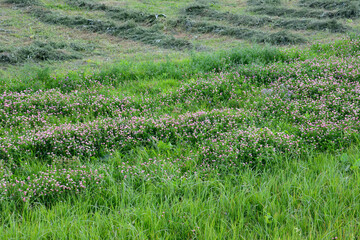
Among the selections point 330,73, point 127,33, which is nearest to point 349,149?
point 330,73

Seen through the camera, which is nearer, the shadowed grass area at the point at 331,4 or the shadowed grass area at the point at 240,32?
the shadowed grass area at the point at 240,32

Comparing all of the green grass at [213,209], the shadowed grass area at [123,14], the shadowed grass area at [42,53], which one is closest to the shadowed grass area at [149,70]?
the shadowed grass area at [42,53]

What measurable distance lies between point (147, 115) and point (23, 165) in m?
2.72

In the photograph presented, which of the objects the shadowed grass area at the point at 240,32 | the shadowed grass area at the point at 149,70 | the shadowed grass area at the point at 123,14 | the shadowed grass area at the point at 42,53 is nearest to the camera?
the shadowed grass area at the point at 149,70

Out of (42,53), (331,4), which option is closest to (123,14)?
(42,53)

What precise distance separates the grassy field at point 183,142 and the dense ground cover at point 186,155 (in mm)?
25

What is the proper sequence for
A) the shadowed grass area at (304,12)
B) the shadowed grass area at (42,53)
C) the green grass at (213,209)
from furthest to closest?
the shadowed grass area at (304,12)
the shadowed grass area at (42,53)
the green grass at (213,209)

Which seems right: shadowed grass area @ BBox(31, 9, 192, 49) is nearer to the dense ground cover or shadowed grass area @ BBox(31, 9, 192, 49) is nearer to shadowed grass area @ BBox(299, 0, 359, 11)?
the dense ground cover

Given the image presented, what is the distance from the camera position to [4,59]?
10703mm

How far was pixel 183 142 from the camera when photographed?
5.73 meters

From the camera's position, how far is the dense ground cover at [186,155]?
3.66 m

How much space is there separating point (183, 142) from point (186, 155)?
497 mm

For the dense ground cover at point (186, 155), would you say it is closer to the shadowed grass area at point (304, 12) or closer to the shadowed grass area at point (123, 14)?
the shadowed grass area at point (304, 12)

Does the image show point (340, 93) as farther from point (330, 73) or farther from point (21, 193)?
point (21, 193)
